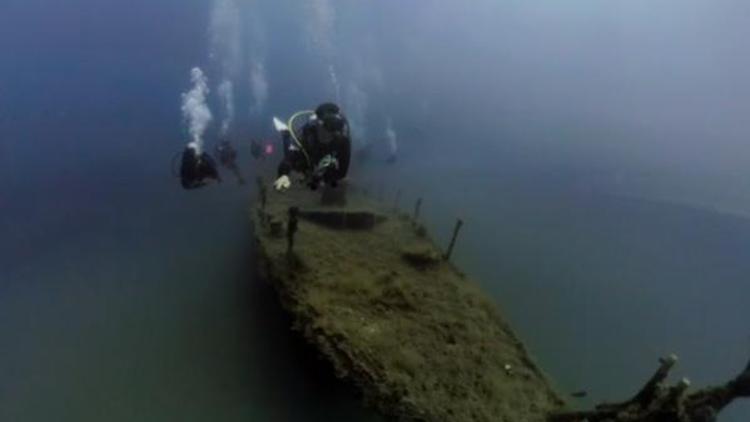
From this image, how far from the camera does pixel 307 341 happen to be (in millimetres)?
7633

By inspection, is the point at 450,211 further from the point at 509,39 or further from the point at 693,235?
the point at 509,39

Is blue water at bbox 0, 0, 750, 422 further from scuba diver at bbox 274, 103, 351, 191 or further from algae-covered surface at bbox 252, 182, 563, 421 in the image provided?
scuba diver at bbox 274, 103, 351, 191

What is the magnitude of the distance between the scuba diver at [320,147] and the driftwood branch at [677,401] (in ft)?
17.0

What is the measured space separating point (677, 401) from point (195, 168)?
364 inches

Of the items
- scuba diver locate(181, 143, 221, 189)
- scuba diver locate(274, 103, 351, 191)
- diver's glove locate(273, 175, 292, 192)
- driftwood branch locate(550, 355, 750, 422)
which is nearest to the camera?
driftwood branch locate(550, 355, 750, 422)

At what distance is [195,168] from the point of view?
36.4 feet

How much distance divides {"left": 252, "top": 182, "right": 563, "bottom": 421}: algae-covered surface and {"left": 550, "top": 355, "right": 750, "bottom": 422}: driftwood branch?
4.17 ft

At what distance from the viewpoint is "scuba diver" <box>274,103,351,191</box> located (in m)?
8.55

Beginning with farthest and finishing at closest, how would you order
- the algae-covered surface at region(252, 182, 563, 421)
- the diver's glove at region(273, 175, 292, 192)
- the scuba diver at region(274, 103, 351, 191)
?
the scuba diver at region(274, 103, 351, 191) < the diver's glove at region(273, 175, 292, 192) < the algae-covered surface at region(252, 182, 563, 421)

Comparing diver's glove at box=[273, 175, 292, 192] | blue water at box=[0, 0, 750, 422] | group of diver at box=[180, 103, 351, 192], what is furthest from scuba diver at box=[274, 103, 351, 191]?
blue water at box=[0, 0, 750, 422]

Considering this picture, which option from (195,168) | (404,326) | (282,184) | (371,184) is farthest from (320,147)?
(371,184)

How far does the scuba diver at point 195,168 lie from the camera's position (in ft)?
36.1

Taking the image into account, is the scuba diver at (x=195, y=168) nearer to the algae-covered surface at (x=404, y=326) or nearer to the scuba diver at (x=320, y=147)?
the algae-covered surface at (x=404, y=326)

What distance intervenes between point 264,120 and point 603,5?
317 feet
